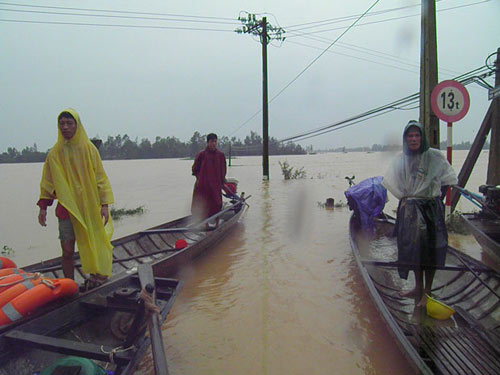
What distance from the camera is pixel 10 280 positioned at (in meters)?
2.78

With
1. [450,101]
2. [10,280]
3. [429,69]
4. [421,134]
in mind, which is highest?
[429,69]

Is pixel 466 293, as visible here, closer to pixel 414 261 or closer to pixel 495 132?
pixel 414 261

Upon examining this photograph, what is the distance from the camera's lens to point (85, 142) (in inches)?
135

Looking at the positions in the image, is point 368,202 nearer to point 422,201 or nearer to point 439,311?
point 422,201

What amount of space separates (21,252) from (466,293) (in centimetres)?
807

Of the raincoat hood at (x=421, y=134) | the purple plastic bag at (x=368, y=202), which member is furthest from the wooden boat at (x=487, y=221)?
the purple plastic bag at (x=368, y=202)

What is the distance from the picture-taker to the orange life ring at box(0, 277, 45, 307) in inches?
104

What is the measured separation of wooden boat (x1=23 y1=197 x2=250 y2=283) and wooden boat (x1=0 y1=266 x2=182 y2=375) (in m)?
1.15

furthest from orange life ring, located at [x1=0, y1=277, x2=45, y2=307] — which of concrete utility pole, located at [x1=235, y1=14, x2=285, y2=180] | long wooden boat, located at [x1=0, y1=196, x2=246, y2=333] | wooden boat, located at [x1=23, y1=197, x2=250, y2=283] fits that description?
concrete utility pole, located at [x1=235, y1=14, x2=285, y2=180]

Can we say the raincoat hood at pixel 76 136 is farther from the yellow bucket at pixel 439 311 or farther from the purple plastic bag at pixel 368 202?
the purple plastic bag at pixel 368 202

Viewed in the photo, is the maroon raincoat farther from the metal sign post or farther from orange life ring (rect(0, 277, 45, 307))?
orange life ring (rect(0, 277, 45, 307))

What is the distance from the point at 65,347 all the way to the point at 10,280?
89 cm

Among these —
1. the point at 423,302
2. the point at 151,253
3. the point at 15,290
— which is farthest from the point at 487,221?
the point at 15,290

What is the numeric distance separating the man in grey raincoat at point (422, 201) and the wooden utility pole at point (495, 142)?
455 centimetres
